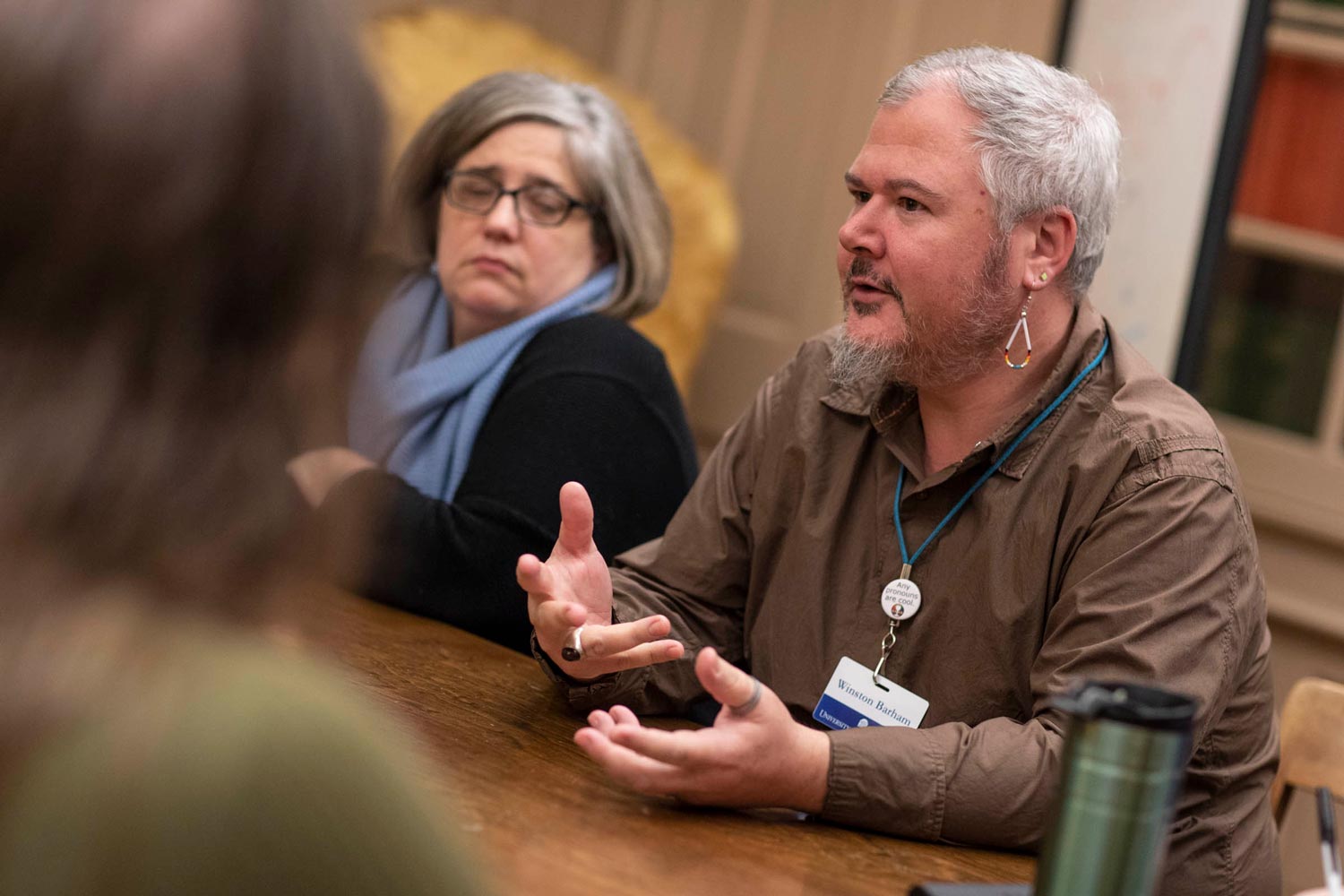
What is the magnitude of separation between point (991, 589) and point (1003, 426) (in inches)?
7.9

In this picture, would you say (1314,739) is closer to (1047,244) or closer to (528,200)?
(1047,244)

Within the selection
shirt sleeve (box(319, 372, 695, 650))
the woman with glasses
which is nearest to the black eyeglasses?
the woman with glasses

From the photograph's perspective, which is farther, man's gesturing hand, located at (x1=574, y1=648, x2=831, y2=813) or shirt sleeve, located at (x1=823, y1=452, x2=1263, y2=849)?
Result: shirt sleeve, located at (x1=823, y1=452, x2=1263, y2=849)

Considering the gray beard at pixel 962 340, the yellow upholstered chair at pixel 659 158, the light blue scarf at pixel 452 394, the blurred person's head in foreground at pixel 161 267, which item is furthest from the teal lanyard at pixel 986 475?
the yellow upholstered chair at pixel 659 158

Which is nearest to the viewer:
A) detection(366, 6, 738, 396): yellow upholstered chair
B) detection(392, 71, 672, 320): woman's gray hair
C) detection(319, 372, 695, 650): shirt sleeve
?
detection(319, 372, 695, 650): shirt sleeve

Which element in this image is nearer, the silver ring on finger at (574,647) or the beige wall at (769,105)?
the silver ring on finger at (574,647)

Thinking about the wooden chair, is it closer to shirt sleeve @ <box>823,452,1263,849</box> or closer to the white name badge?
shirt sleeve @ <box>823,452,1263,849</box>

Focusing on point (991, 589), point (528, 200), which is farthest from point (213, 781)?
point (528, 200)

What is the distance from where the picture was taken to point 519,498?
2166 mm

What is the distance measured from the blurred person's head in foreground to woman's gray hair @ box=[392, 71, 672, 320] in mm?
1920

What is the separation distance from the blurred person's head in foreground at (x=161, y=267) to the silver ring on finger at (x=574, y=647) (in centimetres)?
91

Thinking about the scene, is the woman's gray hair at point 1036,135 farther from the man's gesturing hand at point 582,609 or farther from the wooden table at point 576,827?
the wooden table at point 576,827

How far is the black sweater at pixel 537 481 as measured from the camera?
2.06 m

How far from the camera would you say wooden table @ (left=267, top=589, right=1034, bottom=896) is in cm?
116
